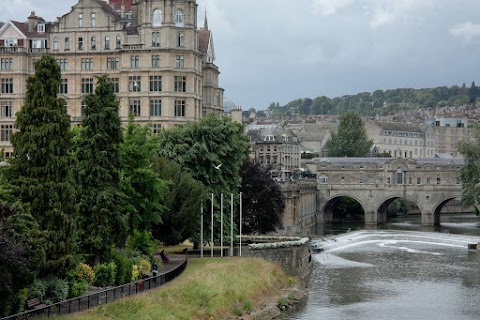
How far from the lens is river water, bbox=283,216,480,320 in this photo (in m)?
58.5

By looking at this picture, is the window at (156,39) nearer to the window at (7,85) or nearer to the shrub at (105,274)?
the window at (7,85)

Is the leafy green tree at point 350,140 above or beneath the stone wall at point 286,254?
above

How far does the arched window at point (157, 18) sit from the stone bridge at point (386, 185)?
51076mm

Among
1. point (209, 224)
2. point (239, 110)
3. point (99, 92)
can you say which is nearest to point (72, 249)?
point (99, 92)

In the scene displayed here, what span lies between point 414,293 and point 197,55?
33667 millimetres

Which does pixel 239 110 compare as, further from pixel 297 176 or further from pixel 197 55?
pixel 197 55

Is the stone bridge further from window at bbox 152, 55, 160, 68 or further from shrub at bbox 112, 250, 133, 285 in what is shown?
shrub at bbox 112, 250, 133, 285

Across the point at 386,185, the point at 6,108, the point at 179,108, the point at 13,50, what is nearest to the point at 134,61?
the point at 179,108

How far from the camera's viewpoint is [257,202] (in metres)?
87.2

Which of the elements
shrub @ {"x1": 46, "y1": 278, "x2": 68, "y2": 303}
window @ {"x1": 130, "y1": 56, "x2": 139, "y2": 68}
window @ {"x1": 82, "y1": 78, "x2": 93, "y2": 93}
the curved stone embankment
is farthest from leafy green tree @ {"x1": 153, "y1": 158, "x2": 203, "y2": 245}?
the curved stone embankment

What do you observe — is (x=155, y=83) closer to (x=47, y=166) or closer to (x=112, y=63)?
(x=112, y=63)

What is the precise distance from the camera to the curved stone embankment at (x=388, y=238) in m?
94.5

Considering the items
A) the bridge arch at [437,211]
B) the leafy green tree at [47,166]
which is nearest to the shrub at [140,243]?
the leafy green tree at [47,166]

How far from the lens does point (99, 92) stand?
2008 inches
